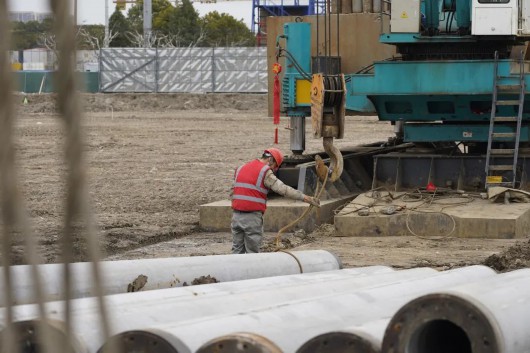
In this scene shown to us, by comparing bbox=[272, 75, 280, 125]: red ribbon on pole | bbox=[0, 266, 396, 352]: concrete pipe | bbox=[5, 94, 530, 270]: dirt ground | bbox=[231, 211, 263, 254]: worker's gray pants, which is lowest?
bbox=[5, 94, 530, 270]: dirt ground

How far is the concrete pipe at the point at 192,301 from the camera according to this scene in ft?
14.7

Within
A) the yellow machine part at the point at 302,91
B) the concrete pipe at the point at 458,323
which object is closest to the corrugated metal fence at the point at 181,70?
the yellow machine part at the point at 302,91

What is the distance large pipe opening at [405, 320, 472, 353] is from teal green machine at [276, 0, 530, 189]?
10.2m

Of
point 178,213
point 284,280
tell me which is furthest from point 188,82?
point 284,280

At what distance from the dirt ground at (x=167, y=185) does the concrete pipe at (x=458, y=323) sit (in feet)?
4.68

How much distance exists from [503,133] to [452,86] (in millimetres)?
1028

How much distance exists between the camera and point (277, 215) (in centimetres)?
1484

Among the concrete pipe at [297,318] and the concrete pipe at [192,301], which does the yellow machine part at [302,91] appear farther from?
the concrete pipe at [297,318]

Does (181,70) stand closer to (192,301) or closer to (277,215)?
(277,215)

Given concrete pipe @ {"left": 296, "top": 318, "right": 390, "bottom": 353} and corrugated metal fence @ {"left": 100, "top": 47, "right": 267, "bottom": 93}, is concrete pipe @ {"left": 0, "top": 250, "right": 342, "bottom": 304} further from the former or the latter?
corrugated metal fence @ {"left": 100, "top": 47, "right": 267, "bottom": 93}

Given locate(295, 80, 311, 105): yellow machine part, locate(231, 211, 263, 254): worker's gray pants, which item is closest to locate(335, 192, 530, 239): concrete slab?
locate(295, 80, 311, 105): yellow machine part

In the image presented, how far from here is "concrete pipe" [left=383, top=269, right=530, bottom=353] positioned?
14.5 feet

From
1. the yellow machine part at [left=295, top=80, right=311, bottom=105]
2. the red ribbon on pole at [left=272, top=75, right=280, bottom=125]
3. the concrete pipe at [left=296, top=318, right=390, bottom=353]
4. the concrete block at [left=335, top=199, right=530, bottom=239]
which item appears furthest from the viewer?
the red ribbon on pole at [left=272, top=75, right=280, bottom=125]

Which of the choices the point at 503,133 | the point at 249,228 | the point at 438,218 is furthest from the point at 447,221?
the point at 249,228
